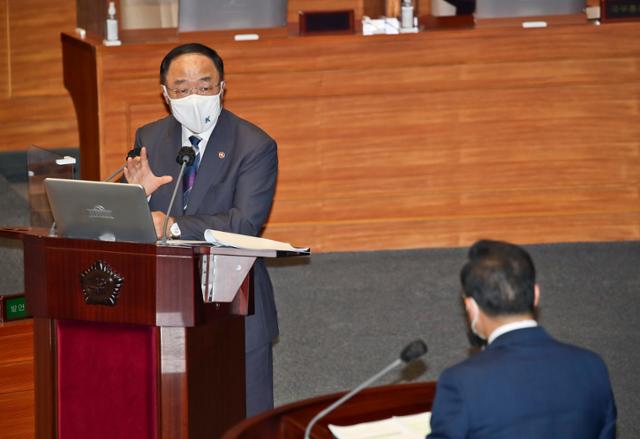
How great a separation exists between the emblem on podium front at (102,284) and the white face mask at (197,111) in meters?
0.65

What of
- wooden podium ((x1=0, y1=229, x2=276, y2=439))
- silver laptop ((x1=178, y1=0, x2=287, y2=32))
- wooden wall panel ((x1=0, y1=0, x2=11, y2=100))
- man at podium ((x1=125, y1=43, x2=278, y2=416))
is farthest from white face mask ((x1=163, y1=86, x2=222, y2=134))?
wooden wall panel ((x1=0, y1=0, x2=11, y2=100))

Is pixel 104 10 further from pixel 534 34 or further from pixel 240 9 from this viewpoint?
pixel 534 34

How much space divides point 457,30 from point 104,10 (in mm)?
1858

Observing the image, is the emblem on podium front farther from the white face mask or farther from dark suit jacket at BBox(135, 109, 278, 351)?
the white face mask

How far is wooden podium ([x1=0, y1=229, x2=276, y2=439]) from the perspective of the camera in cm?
282

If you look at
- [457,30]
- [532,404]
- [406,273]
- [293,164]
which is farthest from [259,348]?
[457,30]

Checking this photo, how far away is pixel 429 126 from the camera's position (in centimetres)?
561

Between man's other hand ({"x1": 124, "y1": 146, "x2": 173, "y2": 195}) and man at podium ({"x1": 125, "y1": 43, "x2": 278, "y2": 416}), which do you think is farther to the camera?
man at podium ({"x1": 125, "y1": 43, "x2": 278, "y2": 416})

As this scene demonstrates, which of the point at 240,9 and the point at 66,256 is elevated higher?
the point at 240,9

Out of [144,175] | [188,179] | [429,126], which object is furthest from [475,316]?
[429,126]

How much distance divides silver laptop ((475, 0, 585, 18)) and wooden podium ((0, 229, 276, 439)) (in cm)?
320

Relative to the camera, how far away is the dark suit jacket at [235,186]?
3.24 meters

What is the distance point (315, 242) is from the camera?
18.1 feet

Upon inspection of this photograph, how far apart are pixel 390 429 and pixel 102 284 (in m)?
0.87
